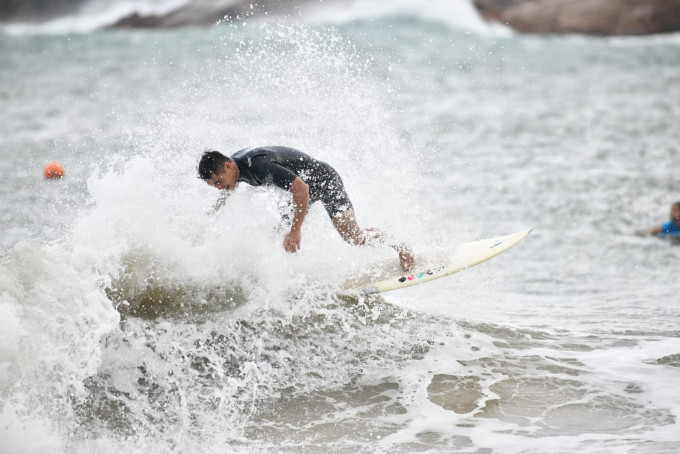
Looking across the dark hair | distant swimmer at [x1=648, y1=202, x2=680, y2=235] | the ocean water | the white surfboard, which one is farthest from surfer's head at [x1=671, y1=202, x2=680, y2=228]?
the dark hair

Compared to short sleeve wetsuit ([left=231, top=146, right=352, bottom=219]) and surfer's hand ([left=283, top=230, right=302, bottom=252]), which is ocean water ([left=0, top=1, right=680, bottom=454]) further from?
surfer's hand ([left=283, top=230, right=302, bottom=252])

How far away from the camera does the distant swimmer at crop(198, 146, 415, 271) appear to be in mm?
4863

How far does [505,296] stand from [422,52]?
79.6 feet

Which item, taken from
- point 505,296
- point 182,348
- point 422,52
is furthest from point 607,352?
point 422,52

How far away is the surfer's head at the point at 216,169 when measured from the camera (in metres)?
4.75

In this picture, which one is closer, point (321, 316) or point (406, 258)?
point (321, 316)

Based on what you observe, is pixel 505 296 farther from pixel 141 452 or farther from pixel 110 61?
pixel 110 61

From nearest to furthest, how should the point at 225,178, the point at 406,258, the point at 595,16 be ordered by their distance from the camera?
the point at 225,178
the point at 406,258
the point at 595,16

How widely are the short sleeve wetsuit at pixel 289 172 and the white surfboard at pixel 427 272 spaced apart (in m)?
0.64

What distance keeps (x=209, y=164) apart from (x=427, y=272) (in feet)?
6.83

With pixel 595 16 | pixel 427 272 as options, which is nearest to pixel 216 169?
pixel 427 272

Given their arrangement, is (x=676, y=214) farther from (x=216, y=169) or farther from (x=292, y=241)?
(x=216, y=169)

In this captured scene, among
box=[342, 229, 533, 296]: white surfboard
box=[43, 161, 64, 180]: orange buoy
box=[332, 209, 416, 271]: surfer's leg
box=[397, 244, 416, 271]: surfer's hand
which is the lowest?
box=[342, 229, 533, 296]: white surfboard

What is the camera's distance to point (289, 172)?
5.08 m
